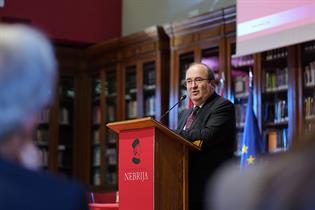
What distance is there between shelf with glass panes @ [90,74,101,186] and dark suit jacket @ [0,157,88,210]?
23.2 ft

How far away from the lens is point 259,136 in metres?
5.76

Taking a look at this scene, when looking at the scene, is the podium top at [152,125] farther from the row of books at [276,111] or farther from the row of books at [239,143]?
the row of books at [239,143]

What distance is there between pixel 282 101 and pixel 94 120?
3192 millimetres

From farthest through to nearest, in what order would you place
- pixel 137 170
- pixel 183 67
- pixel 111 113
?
pixel 111 113, pixel 183 67, pixel 137 170

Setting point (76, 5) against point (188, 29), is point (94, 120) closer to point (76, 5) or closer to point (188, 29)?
point (76, 5)

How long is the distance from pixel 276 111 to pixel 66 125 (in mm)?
3430

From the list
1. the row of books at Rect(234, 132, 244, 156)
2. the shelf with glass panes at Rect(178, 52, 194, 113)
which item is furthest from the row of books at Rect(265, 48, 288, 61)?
the shelf with glass panes at Rect(178, 52, 194, 113)

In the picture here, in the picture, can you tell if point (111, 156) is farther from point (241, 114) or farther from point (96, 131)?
point (241, 114)

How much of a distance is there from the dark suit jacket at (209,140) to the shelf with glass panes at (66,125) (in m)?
4.90

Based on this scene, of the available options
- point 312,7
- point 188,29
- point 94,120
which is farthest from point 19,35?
point 94,120

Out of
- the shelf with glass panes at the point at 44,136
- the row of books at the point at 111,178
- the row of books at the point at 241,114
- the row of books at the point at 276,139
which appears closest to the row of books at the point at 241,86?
the row of books at the point at 241,114

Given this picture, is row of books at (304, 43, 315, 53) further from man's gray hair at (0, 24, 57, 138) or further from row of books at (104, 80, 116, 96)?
man's gray hair at (0, 24, 57, 138)

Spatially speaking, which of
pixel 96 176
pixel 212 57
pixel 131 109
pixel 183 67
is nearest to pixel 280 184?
pixel 212 57

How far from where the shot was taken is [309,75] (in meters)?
5.79
